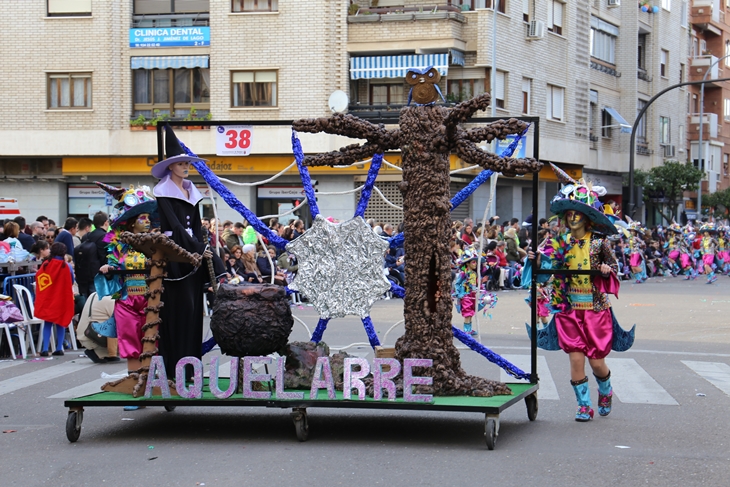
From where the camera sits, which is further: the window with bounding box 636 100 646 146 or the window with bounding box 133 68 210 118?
the window with bounding box 636 100 646 146

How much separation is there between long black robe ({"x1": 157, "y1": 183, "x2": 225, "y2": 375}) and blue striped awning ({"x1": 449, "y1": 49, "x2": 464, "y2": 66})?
2645 cm

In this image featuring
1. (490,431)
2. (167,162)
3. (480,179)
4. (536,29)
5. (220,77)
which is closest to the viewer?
(490,431)

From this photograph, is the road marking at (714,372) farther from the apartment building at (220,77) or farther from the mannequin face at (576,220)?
the apartment building at (220,77)

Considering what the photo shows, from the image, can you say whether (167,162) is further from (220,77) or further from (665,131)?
(665,131)

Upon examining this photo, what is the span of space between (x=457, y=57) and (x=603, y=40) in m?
13.7

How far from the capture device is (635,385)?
455 inches

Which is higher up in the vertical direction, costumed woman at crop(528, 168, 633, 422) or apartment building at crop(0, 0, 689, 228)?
apartment building at crop(0, 0, 689, 228)

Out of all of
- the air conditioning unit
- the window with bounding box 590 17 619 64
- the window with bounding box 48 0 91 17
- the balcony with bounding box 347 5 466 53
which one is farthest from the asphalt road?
the window with bounding box 590 17 619 64

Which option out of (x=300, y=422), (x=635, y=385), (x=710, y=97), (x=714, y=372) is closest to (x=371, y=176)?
(x=300, y=422)

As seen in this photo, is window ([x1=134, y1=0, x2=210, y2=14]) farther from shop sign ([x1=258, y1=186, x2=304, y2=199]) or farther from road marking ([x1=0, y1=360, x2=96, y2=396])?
road marking ([x1=0, y1=360, x2=96, y2=396])

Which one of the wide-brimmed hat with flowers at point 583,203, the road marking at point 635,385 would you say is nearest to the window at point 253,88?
the road marking at point 635,385

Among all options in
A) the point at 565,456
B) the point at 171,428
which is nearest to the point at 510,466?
the point at 565,456

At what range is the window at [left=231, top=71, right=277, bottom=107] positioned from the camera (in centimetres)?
3434

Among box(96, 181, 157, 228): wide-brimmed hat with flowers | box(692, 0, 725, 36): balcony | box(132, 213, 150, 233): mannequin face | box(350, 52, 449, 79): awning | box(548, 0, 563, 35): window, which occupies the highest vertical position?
box(692, 0, 725, 36): balcony
